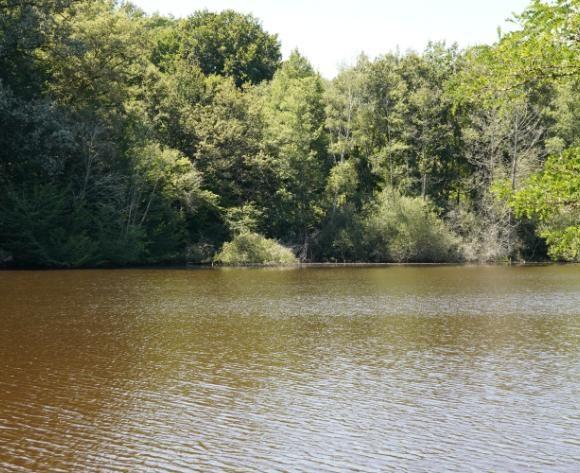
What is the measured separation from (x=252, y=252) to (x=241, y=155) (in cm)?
747

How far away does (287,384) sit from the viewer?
540 inches

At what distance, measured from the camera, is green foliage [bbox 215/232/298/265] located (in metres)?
51.1

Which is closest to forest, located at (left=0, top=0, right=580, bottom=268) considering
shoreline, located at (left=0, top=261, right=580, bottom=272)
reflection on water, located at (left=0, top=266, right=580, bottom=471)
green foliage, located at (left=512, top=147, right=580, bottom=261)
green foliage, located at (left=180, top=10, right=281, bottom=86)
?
shoreline, located at (left=0, top=261, right=580, bottom=272)

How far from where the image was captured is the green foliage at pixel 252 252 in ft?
168

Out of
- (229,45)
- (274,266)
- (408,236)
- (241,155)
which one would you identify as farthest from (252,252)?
(229,45)

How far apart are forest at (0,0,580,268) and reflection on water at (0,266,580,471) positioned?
1657 cm

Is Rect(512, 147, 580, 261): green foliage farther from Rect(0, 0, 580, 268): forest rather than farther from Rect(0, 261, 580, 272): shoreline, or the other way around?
Rect(0, 261, 580, 272): shoreline

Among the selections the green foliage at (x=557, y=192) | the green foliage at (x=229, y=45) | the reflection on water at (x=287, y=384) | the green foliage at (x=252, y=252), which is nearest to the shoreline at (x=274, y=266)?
the green foliage at (x=252, y=252)

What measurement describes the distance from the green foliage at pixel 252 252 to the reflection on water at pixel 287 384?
22776mm

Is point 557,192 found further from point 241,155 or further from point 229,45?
point 229,45

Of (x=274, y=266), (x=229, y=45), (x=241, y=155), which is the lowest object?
(x=274, y=266)

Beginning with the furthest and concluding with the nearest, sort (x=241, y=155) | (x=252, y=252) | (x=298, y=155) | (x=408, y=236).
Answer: (x=298, y=155)
(x=241, y=155)
(x=408, y=236)
(x=252, y=252)

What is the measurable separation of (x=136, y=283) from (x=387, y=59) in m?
33.5

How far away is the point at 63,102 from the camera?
4678cm
